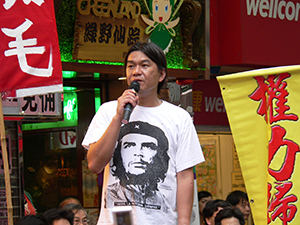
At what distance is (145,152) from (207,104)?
627cm

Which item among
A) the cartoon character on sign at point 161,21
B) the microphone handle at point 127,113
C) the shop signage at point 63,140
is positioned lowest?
the shop signage at point 63,140

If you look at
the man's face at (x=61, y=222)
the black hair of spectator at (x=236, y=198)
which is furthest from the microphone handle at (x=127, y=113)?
the black hair of spectator at (x=236, y=198)

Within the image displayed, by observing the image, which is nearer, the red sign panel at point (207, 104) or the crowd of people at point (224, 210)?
the crowd of people at point (224, 210)

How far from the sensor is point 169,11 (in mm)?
6504

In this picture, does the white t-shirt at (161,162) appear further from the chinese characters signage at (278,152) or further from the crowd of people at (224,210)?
the crowd of people at (224,210)

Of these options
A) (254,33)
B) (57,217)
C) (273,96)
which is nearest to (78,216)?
(57,217)

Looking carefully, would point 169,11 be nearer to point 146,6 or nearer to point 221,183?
point 146,6

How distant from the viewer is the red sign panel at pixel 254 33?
8.11 m

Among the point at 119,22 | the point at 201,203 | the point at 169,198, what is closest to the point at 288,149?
the point at 169,198

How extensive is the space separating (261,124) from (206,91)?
5914 millimetres

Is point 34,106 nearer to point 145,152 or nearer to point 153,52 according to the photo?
point 153,52

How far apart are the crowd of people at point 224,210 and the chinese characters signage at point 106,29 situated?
1994 millimetres

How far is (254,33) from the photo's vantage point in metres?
8.26

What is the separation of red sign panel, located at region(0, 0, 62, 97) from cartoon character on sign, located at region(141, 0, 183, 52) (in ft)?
9.55
